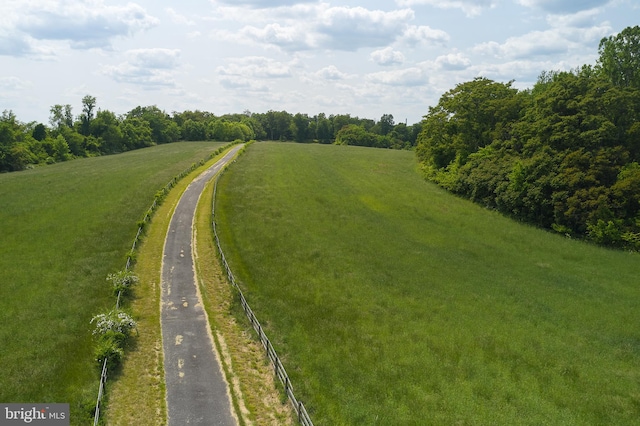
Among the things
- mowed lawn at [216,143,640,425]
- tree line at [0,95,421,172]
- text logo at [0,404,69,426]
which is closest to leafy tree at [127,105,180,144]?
tree line at [0,95,421,172]

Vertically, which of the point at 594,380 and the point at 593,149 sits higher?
the point at 593,149

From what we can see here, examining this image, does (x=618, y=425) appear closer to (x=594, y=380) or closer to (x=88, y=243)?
(x=594, y=380)

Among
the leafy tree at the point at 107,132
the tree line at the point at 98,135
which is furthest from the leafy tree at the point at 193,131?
the leafy tree at the point at 107,132

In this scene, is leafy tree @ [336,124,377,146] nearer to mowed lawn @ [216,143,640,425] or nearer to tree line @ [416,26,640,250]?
tree line @ [416,26,640,250]

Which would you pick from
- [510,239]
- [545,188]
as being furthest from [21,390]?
[545,188]

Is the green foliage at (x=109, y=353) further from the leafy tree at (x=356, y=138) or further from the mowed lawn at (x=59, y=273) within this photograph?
the leafy tree at (x=356, y=138)

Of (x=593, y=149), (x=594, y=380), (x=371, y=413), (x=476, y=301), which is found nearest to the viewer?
(x=371, y=413)

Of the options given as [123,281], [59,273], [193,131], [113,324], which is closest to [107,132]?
[193,131]
